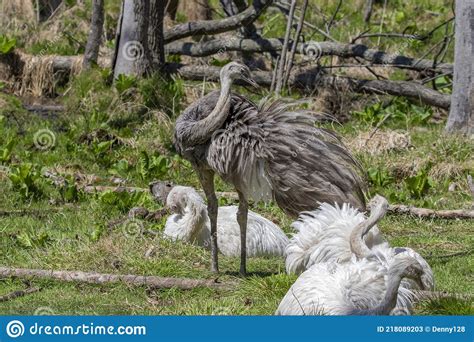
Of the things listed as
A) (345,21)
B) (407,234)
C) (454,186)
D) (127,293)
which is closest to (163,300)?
(127,293)

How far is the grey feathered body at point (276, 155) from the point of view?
26.3 ft

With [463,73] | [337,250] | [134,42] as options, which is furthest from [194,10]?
[337,250]

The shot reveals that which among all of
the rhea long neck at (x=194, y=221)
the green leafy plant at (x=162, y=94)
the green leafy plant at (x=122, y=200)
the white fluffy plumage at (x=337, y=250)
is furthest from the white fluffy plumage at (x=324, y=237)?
the green leafy plant at (x=162, y=94)

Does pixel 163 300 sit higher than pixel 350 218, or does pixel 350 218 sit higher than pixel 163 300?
pixel 350 218

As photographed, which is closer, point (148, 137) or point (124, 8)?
point (148, 137)

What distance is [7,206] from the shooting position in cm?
1077

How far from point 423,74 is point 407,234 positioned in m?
6.08

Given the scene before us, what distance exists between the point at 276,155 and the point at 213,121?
0.53m

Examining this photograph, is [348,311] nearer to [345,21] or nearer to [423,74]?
[423,74]

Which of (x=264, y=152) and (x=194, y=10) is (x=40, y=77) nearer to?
(x=194, y=10)

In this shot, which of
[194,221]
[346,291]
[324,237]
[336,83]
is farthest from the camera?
[336,83]

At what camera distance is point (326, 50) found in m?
14.8

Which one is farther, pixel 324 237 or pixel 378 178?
pixel 378 178

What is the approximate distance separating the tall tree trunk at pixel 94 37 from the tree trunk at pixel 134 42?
0.44 m
